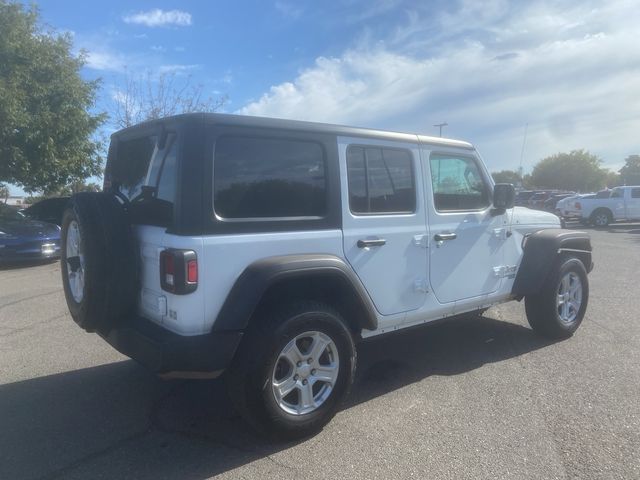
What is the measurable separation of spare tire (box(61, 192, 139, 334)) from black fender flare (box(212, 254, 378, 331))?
2.40ft

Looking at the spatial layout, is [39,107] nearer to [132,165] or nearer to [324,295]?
[132,165]

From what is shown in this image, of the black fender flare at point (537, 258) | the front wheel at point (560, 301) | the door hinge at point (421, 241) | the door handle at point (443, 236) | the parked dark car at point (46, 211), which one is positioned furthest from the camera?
the parked dark car at point (46, 211)

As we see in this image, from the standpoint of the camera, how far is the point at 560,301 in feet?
16.8

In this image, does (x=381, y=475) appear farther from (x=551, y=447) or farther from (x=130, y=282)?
(x=130, y=282)

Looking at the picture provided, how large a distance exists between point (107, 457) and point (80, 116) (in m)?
14.4

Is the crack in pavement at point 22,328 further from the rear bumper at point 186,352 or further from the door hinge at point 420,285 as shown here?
the door hinge at point 420,285

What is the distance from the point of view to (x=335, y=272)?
3246mm

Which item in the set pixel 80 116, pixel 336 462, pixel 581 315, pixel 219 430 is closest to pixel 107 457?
pixel 219 430

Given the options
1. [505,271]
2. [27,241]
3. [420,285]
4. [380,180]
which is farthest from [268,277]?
[27,241]

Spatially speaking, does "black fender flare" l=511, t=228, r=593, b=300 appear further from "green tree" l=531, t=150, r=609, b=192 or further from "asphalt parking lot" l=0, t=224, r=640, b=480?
→ "green tree" l=531, t=150, r=609, b=192

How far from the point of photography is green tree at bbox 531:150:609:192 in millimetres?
65375

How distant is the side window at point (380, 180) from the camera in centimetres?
360

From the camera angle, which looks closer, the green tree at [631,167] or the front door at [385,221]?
the front door at [385,221]

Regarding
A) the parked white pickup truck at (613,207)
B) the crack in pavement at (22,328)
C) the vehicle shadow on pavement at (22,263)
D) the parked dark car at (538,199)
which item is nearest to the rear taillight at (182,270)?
the crack in pavement at (22,328)
